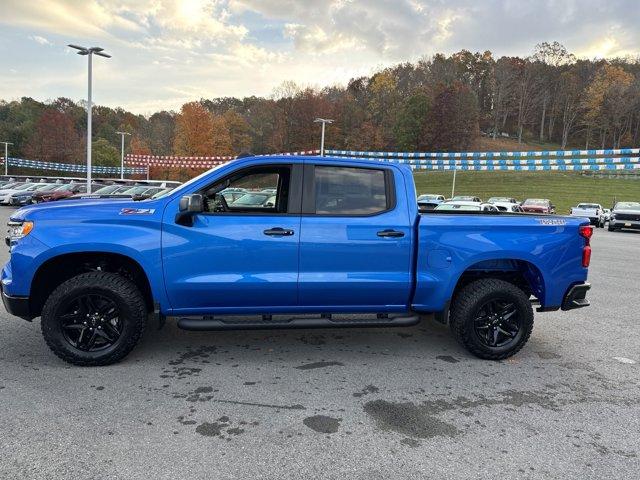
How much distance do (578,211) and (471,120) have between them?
5320 centimetres

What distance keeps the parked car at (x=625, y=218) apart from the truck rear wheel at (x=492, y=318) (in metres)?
23.2

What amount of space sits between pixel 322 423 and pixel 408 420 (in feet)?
2.03

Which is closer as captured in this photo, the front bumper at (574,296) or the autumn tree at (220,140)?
the front bumper at (574,296)

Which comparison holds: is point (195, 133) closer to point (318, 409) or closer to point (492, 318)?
point (492, 318)

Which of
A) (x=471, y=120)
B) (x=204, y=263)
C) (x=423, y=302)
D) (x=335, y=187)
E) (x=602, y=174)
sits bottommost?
(x=423, y=302)

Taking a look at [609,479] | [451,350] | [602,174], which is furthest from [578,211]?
[602,174]

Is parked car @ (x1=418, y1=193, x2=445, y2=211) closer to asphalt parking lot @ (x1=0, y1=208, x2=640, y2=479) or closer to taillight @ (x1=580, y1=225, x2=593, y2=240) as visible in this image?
asphalt parking lot @ (x1=0, y1=208, x2=640, y2=479)

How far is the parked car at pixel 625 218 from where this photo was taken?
23.6 meters

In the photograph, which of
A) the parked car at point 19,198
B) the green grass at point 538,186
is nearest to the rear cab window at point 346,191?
the parked car at point 19,198

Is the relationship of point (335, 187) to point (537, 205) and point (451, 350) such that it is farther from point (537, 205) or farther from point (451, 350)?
point (537, 205)

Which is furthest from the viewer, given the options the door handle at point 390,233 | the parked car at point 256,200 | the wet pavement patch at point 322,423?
the parked car at point 256,200

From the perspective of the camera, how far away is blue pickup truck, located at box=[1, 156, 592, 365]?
4094mm

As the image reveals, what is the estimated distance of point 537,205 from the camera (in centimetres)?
3144

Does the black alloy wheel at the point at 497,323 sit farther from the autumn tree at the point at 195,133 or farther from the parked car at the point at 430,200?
the autumn tree at the point at 195,133
